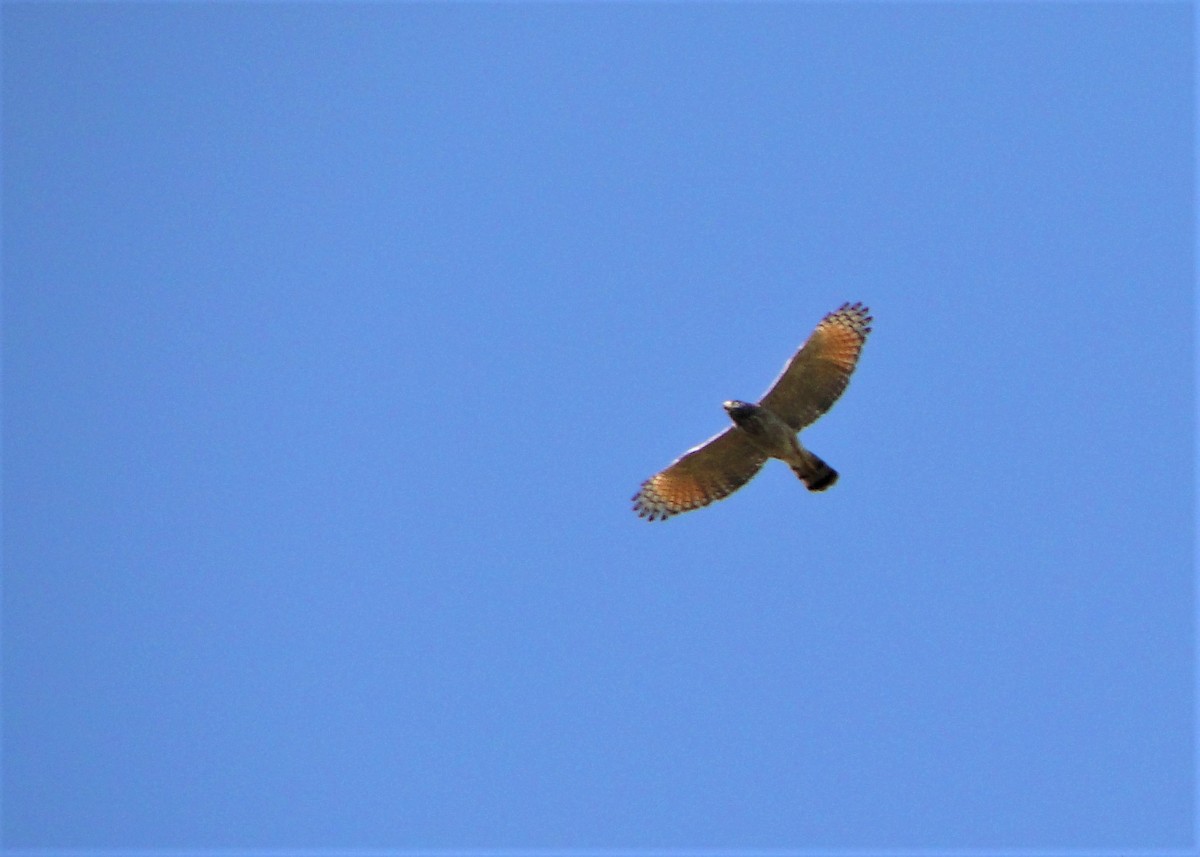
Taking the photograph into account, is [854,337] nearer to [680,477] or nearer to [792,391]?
[792,391]

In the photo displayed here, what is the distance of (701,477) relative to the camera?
82.5 ft

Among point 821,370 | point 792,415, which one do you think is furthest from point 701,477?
point 821,370

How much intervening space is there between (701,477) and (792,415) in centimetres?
124

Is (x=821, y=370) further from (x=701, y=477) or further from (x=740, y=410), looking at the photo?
(x=701, y=477)

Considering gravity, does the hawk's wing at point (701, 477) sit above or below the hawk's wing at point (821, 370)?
below

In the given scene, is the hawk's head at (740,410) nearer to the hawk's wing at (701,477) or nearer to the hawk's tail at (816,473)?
the hawk's wing at (701,477)

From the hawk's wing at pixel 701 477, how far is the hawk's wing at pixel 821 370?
594 millimetres

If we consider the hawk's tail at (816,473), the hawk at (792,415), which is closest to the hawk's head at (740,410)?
the hawk at (792,415)

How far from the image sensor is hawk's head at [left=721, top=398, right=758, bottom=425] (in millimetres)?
24188

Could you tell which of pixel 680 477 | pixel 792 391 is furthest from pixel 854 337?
pixel 680 477

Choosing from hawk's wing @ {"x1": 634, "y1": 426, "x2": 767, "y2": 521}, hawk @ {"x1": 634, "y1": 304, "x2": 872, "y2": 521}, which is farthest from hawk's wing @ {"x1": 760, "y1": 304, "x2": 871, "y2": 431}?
hawk's wing @ {"x1": 634, "y1": 426, "x2": 767, "y2": 521}

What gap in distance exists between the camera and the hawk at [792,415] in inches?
960

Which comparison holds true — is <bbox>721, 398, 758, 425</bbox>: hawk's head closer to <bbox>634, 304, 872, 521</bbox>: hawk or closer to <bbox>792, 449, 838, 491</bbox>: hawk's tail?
<bbox>634, 304, 872, 521</bbox>: hawk

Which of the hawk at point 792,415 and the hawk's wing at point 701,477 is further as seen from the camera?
the hawk's wing at point 701,477
